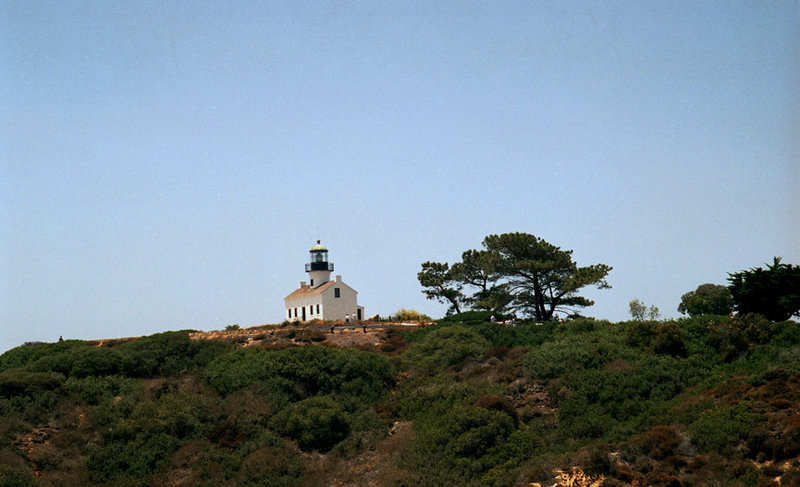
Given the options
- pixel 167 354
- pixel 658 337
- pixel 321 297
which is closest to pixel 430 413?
pixel 658 337

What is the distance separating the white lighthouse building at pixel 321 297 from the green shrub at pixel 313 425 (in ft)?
99.4

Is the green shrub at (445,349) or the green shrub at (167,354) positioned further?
the green shrub at (445,349)

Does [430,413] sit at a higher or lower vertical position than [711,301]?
lower

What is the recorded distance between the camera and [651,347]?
119 ft

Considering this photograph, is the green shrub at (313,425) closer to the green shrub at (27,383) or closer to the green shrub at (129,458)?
the green shrub at (129,458)

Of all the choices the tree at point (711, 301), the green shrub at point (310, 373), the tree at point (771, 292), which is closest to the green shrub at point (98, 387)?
the green shrub at point (310, 373)

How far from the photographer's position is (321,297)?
64.0m

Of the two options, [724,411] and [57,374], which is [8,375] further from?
[724,411]

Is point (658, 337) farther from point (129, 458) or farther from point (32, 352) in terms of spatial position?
point (32, 352)

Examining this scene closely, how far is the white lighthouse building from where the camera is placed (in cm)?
6419

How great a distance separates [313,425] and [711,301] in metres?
41.9

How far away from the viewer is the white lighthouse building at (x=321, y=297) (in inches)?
2527

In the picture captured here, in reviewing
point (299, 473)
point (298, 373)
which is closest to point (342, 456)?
point (299, 473)

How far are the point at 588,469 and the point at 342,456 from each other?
409 inches
